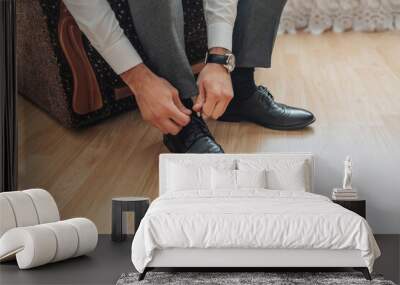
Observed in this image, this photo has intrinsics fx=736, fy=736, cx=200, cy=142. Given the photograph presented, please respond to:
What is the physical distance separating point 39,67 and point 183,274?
2340 mm

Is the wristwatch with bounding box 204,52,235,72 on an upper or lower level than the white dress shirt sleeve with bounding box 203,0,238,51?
lower

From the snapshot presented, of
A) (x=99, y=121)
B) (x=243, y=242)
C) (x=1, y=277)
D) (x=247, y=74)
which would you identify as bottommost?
(x=1, y=277)

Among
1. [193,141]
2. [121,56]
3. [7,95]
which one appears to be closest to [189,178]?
[193,141]

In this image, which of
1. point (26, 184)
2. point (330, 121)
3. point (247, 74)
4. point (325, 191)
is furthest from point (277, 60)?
point (26, 184)

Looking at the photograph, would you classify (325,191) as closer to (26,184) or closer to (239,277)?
(239,277)

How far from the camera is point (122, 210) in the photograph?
19.4ft

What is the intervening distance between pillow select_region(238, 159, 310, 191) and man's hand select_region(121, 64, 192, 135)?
2.06 feet

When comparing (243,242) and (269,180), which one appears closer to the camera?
(243,242)

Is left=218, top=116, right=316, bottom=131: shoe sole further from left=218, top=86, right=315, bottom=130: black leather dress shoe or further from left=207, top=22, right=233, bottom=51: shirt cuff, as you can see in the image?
left=207, top=22, right=233, bottom=51: shirt cuff

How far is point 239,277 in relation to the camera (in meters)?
4.70

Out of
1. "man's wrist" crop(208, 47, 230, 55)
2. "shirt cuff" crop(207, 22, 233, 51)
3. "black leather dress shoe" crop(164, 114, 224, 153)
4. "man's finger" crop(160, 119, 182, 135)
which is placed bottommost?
"black leather dress shoe" crop(164, 114, 224, 153)

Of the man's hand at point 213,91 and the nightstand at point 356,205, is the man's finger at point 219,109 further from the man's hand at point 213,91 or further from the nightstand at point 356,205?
the nightstand at point 356,205

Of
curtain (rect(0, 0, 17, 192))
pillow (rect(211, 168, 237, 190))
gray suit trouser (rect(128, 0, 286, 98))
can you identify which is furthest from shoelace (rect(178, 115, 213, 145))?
curtain (rect(0, 0, 17, 192))

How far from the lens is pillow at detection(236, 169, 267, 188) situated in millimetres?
5703
